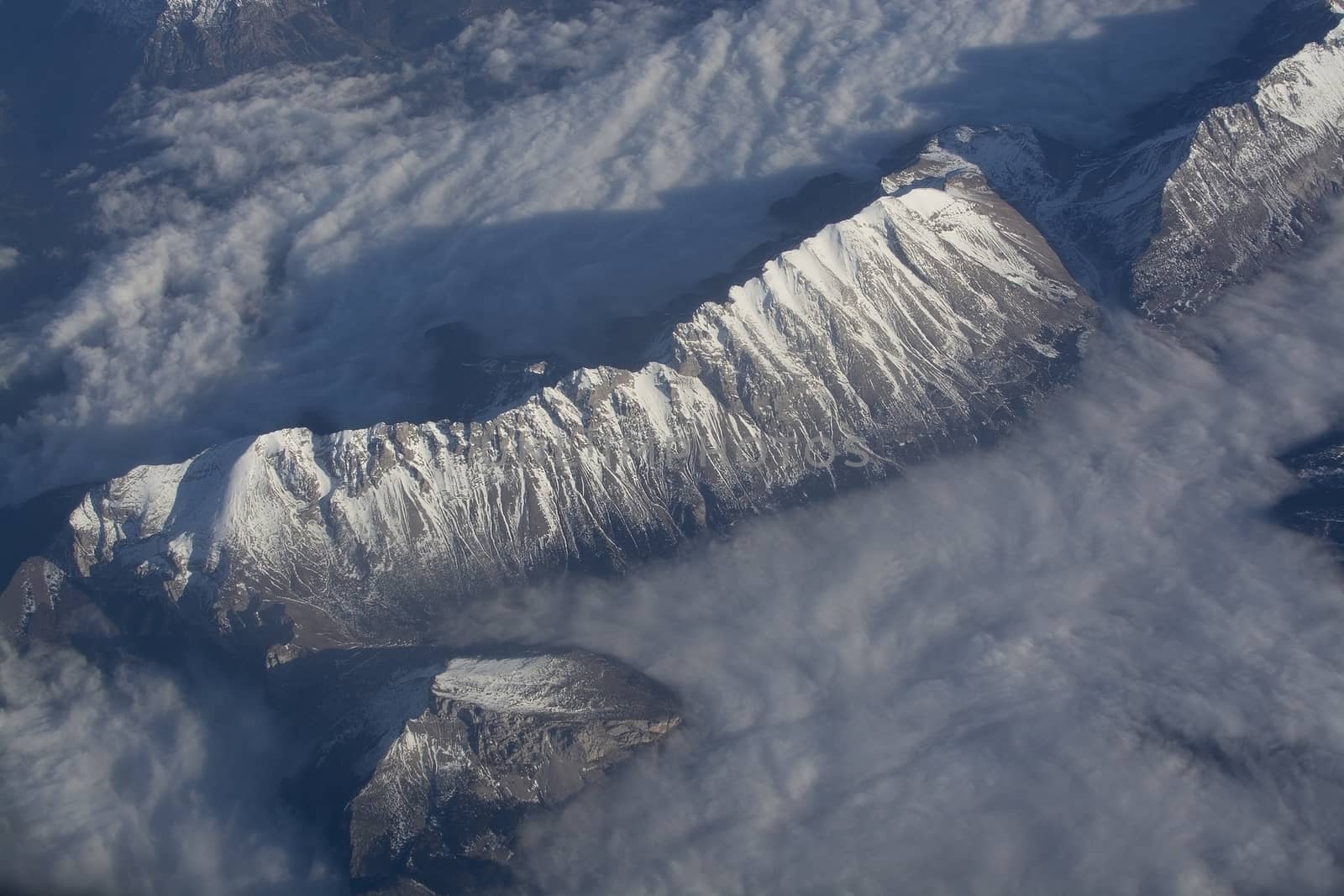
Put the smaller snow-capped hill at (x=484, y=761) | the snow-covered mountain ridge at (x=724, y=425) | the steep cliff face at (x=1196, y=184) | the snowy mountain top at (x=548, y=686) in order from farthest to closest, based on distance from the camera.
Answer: the steep cliff face at (x=1196, y=184) < the snow-covered mountain ridge at (x=724, y=425) < the snowy mountain top at (x=548, y=686) < the smaller snow-capped hill at (x=484, y=761)

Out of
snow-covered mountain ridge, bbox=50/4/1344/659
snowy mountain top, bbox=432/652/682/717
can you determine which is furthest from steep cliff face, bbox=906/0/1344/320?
snowy mountain top, bbox=432/652/682/717

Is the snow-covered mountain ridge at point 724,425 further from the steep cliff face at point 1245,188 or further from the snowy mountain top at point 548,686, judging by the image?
the snowy mountain top at point 548,686

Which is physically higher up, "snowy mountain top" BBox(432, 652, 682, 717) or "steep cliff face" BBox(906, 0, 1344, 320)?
"steep cliff face" BBox(906, 0, 1344, 320)

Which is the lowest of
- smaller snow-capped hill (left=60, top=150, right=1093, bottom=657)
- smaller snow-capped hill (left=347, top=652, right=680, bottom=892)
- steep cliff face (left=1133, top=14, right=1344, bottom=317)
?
smaller snow-capped hill (left=347, top=652, right=680, bottom=892)

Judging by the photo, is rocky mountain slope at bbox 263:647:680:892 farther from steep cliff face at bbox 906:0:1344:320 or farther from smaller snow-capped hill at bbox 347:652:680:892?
steep cliff face at bbox 906:0:1344:320

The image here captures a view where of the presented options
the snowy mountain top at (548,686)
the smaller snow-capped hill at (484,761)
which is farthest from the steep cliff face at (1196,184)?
the smaller snow-capped hill at (484,761)

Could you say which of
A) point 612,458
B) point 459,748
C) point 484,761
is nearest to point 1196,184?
point 612,458

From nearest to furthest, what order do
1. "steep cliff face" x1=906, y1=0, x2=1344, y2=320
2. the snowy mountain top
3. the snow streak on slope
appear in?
the snowy mountain top → "steep cliff face" x1=906, y1=0, x2=1344, y2=320 → the snow streak on slope

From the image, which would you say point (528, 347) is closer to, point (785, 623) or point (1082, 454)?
point (785, 623)

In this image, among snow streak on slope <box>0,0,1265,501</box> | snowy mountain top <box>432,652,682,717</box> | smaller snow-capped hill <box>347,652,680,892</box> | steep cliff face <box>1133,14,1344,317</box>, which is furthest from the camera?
snow streak on slope <box>0,0,1265,501</box>
